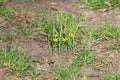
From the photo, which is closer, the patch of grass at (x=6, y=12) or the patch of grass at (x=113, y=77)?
the patch of grass at (x=113, y=77)

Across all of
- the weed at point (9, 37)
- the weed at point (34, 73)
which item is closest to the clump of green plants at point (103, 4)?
the weed at point (9, 37)

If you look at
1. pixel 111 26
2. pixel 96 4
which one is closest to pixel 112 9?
pixel 96 4

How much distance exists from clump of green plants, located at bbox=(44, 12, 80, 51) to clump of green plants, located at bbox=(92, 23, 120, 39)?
0.84ft

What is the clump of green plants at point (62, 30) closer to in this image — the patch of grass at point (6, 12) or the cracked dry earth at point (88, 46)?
the cracked dry earth at point (88, 46)

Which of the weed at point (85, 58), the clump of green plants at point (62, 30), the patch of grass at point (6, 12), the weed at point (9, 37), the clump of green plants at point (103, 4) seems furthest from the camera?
the clump of green plants at point (103, 4)

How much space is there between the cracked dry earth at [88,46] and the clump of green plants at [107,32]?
6cm

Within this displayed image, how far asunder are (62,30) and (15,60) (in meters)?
0.69

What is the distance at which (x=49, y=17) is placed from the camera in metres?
4.43

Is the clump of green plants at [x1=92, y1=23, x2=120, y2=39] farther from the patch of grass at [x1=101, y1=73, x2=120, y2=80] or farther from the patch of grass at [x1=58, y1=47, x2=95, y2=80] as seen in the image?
the patch of grass at [x1=101, y1=73, x2=120, y2=80]

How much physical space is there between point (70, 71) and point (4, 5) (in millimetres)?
1664

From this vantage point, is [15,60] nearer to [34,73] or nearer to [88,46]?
[34,73]

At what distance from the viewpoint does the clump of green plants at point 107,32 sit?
13.5ft

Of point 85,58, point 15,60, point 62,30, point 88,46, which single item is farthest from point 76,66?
point 15,60

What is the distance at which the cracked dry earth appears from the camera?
12.1ft
